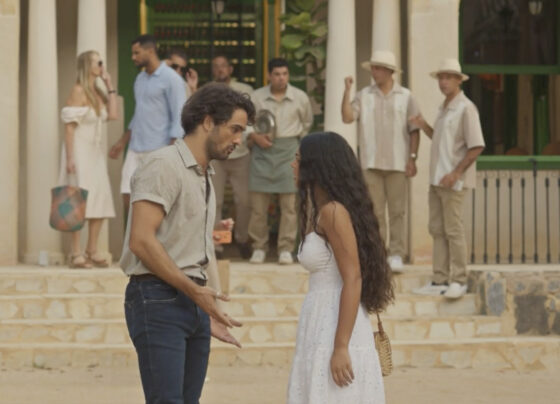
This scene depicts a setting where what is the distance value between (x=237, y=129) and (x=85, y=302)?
634cm

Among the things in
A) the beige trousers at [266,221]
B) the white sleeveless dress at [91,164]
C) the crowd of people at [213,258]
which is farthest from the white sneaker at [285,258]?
the crowd of people at [213,258]

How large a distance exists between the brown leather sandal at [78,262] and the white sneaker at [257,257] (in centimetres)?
150

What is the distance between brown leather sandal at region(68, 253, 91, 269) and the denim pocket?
7.46m

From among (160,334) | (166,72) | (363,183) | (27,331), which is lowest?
(27,331)

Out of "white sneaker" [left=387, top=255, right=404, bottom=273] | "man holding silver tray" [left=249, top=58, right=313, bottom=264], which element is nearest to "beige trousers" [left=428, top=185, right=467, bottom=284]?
"white sneaker" [left=387, top=255, right=404, bottom=273]

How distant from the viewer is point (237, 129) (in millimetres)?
5172

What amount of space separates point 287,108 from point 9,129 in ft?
8.48

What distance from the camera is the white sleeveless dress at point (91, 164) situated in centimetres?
1266

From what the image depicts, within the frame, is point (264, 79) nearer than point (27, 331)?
No

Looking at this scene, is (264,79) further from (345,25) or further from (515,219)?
(515,219)

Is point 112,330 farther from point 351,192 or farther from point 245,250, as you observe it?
point 351,192

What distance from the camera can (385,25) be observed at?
1379 cm

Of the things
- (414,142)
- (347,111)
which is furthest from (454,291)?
(347,111)

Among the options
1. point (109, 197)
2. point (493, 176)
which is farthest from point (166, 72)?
point (493, 176)
